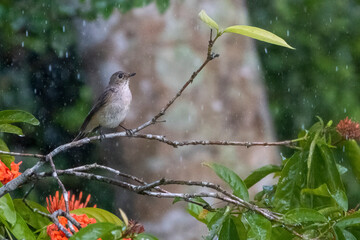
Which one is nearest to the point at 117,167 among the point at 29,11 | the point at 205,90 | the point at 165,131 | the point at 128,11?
the point at 165,131

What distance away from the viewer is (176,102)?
3.05 metres

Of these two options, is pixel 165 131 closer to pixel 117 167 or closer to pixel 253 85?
pixel 117 167

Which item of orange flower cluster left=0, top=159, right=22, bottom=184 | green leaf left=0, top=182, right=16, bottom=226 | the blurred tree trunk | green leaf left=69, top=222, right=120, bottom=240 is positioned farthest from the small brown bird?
green leaf left=69, top=222, right=120, bottom=240

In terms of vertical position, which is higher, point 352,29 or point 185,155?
point 352,29

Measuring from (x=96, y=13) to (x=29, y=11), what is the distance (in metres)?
Answer: 0.57

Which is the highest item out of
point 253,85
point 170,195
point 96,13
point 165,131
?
point 96,13

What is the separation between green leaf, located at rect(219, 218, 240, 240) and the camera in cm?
91

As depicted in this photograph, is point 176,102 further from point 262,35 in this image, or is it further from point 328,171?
point 262,35

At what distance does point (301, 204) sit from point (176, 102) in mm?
1969

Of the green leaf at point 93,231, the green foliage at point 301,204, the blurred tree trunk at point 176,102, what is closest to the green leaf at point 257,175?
the green foliage at point 301,204

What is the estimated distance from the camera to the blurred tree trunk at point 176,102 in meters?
3.02

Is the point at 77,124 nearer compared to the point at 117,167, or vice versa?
the point at 117,167

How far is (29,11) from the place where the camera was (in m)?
3.94

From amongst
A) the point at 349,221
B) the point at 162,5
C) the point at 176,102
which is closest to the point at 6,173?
the point at 349,221
